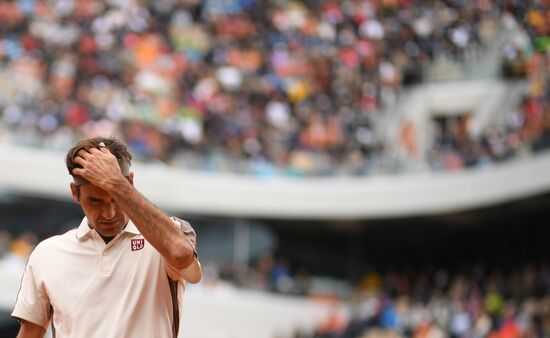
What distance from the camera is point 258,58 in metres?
25.1

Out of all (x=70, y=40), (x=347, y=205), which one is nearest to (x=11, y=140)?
(x=70, y=40)

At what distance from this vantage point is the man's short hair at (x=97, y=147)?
11.4 feet

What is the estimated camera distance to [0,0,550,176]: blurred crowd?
21.4 meters

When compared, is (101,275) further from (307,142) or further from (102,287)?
(307,142)

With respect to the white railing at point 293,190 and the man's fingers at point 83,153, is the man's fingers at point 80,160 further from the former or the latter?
the white railing at point 293,190

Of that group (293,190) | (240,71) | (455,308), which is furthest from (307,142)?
(455,308)

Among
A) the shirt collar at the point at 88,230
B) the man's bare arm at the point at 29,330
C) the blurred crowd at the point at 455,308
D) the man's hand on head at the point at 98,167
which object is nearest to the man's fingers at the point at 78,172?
the man's hand on head at the point at 98,167

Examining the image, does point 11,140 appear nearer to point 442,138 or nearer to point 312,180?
point 312,180

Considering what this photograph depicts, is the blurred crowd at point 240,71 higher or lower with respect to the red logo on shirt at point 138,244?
higher

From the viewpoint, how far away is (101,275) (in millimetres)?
3596

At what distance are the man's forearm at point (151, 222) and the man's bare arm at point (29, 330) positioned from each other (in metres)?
0.54

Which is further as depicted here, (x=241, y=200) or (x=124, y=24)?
(x=124, y=24)

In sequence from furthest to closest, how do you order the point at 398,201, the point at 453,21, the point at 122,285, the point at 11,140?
1. the point at 453,21
2. the point at 398,201
3. the point at 11,140
4. the point at 122,285

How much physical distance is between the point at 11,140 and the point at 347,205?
627cm
